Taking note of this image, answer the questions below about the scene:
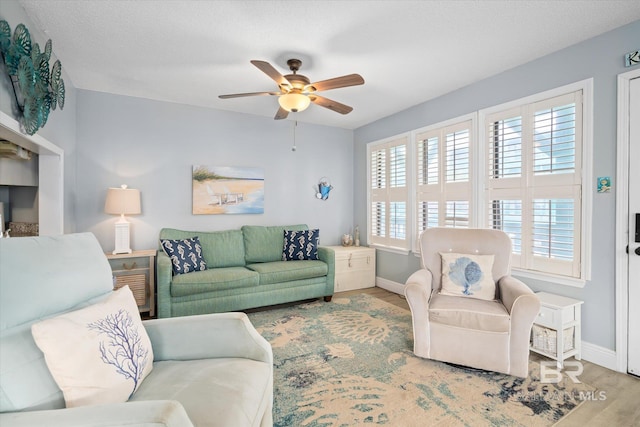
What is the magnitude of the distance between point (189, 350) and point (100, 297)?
47cm

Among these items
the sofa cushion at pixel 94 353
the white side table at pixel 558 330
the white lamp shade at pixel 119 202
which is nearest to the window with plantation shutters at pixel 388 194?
the white side table at pixel 558 330

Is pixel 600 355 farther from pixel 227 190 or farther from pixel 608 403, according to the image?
pixel 227 190

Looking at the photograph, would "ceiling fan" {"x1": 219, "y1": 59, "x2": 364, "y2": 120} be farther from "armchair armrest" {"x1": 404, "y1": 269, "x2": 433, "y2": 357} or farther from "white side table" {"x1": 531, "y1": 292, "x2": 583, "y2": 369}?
"white side table" {"x1": 531, "y1": 292, "x2": 583, "y2": 369}

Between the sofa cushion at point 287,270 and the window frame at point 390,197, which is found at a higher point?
the window frame at point 390,197

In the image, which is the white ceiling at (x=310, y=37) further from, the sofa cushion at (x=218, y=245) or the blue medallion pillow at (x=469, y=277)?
the blue medallion pillow at (x=469, y=277)

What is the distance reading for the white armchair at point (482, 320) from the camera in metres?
2.09

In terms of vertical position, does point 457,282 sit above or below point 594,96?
below

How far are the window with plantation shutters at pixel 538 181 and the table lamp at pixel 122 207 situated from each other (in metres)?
3.79

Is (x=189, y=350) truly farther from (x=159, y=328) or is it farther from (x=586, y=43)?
(x=586, y=43)

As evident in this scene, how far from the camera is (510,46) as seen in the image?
2.49 m

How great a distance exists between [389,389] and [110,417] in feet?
5.56

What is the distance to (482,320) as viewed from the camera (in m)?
2.17

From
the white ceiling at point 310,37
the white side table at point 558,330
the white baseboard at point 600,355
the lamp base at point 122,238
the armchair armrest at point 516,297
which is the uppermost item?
the white ceiling at point 310,37

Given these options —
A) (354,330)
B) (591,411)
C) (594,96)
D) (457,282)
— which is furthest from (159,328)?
(594,96)
